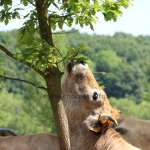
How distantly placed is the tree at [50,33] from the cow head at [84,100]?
160 cm

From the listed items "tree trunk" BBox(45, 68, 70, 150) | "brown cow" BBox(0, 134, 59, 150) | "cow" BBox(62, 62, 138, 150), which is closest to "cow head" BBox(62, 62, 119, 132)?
"cow" BBox(62, 62, 138, 150)

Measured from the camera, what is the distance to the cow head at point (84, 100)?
5.48 metres

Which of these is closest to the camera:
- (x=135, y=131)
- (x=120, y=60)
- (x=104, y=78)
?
(x=135, y=131)

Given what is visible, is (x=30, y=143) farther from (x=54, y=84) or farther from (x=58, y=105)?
(x=54, y=84)

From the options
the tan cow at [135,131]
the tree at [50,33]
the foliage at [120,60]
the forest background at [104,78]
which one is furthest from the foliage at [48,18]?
the foliage at [120,60]

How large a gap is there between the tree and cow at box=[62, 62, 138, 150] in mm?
1621

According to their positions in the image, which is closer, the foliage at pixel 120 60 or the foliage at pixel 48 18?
the foliage at pixel 48 18

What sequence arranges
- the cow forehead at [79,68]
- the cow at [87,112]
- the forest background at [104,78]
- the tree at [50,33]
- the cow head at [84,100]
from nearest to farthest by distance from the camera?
the cow at [87,112], the cow head at [84,100], the cow forehead at [79,68], the tree at [50,33], the forest background at [104,78]

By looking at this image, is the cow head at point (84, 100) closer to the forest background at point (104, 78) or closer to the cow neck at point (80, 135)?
the cow neck at point (80, 135)

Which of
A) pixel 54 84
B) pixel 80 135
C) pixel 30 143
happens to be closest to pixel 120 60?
pixel 30 143

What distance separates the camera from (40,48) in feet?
24.8

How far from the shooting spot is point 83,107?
5.62 m

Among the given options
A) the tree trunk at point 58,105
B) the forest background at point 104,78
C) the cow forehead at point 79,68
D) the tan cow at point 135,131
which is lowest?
the forest background at point 104,78

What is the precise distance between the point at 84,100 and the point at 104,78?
106m
